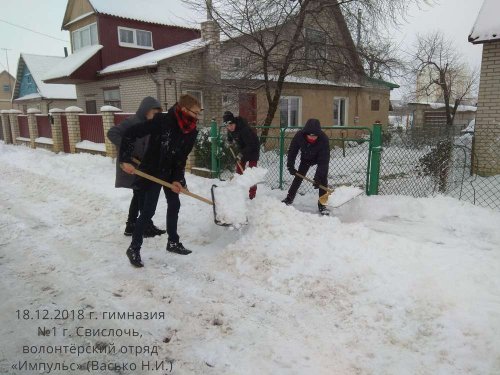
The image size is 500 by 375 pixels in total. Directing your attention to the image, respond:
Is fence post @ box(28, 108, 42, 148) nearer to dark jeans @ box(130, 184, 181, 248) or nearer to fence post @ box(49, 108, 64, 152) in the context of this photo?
fence post @ box(49, 108, 64, 152)

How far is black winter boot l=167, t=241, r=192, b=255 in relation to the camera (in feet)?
12.3

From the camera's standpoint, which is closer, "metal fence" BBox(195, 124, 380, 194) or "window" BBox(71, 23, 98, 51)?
"metal fence" BBox(195, 124, 380, 194)

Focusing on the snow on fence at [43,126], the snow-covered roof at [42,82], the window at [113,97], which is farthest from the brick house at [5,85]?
the window at [113,97]

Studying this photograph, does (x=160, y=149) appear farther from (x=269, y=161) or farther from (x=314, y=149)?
(x=269, y=161)

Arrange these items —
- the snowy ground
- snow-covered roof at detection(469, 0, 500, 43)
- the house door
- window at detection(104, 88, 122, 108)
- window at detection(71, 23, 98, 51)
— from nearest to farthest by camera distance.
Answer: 1. the snowy ground
2. snow-covered roof at detection(469, 0, 500, 43)
3. the house door
4. window at detection(104, 88, 122, 108)
5. window at detection(71, 23, 98, 51)

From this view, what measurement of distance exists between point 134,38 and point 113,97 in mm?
3069

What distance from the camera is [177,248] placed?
149 inches

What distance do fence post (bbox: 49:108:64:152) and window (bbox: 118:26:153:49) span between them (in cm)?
478

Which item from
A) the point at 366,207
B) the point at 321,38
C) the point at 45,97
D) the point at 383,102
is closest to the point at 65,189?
the point at 366,207

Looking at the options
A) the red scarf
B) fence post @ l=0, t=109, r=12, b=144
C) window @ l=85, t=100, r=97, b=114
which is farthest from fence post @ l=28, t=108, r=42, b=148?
the red scarf

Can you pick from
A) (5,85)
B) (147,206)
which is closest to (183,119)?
(147,206)

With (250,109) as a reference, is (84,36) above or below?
above

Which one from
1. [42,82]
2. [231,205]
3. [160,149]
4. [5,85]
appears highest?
[5,85]

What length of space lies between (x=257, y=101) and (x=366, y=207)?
27.8 ft
